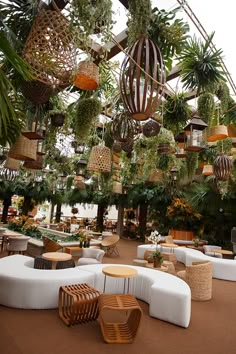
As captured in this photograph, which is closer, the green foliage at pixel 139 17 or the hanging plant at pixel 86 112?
the green foliage at pixel 139 17

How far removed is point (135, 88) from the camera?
2223 mm

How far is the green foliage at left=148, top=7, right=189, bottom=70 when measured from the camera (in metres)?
2.74

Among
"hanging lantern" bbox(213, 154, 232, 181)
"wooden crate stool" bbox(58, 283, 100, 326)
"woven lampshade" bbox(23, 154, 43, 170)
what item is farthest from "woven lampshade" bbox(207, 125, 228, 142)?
"wooden crate stool" bbox(58, 283, 100, 326)

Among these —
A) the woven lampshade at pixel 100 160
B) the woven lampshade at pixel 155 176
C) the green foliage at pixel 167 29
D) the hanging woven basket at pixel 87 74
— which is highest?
the green foliage at pixel 167 29

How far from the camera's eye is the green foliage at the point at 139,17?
214cm

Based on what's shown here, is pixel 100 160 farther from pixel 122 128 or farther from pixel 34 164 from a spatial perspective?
pixel 34 164

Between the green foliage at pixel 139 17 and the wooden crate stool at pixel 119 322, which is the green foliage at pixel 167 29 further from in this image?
the wooden crate stool at pixel 119 322

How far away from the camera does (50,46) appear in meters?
2.02

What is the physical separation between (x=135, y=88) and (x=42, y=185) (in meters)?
14.6

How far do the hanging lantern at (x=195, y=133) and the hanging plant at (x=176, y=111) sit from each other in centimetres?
29

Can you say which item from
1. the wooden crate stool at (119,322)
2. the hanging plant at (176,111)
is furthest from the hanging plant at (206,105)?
the wooden crate stool at (119,322)

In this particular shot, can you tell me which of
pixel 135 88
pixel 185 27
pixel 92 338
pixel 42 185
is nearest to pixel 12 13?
pixel 135 88

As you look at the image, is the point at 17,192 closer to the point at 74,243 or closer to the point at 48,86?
the point at 74,243

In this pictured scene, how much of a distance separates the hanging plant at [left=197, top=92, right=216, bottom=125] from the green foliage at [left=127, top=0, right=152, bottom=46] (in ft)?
5.72
